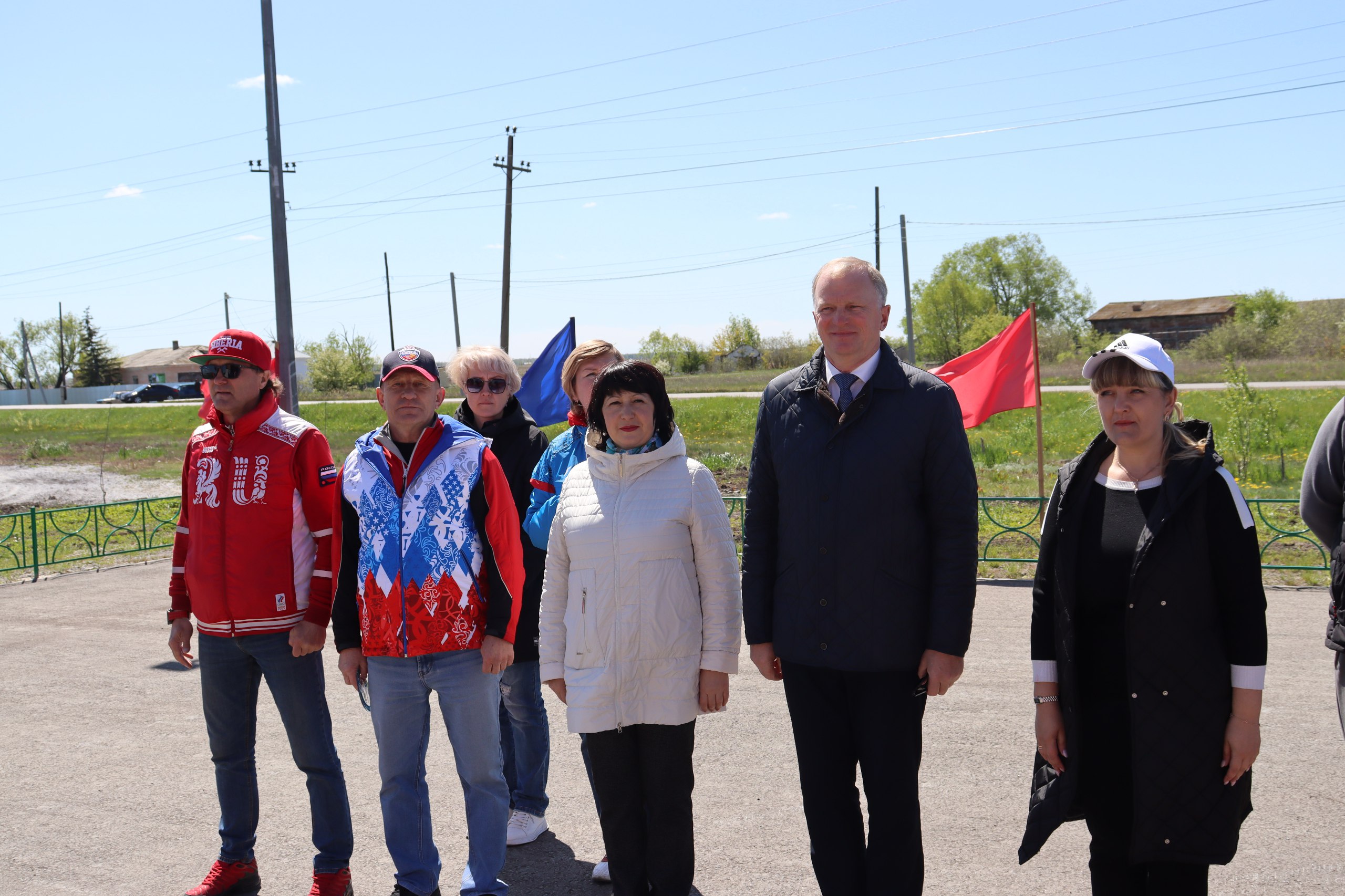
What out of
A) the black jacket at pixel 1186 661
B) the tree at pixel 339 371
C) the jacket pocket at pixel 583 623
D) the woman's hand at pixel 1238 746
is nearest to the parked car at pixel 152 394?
the tree at pixel 339 371

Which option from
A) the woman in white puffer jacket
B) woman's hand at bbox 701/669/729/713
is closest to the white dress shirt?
the woman in white puffer jacket

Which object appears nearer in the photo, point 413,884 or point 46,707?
point 413,884

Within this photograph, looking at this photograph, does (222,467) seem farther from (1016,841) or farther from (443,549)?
(1016,841)

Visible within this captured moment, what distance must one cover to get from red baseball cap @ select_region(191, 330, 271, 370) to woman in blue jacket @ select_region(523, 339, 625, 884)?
3.68 ft

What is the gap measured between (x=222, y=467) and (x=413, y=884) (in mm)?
1618

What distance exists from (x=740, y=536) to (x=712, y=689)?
319 inches

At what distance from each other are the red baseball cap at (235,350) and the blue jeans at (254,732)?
1.00 metres

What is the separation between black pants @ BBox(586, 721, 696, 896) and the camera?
309cm

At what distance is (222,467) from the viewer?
141 inches

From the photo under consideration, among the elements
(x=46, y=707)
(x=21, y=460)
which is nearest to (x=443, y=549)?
(x=46, y=707)

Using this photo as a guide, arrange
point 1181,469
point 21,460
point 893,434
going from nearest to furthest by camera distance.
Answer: point 1181,469 < point 893,434 < point 21,460

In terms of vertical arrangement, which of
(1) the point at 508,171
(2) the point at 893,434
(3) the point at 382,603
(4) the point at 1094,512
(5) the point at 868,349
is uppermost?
(1) the point at 508,171

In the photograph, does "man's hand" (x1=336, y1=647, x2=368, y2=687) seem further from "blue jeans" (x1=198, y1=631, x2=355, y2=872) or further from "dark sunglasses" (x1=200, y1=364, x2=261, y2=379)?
"dark sunglasses" (x1=200, y1=364, x2=261, y2=379)

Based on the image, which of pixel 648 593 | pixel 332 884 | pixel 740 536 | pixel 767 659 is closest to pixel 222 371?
pixel 648 593
